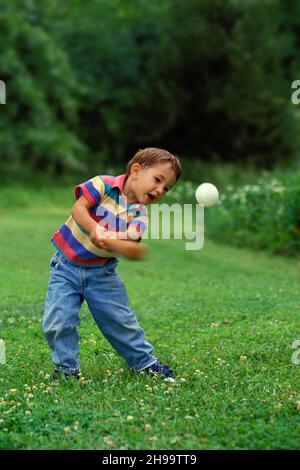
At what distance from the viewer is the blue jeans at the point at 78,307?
4320mm

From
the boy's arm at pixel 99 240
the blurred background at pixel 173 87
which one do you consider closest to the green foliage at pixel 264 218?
the boy's arm at pixel 99 240

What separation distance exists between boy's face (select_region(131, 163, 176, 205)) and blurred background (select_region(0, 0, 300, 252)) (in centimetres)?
1728

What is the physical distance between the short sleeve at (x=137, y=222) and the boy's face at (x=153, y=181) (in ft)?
0.23

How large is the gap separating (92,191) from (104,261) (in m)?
0.43

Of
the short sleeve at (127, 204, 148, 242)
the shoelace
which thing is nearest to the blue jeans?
→ the shoelace

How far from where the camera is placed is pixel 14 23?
1981 centimetres

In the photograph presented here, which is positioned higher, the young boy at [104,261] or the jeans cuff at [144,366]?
the young boy at [104,261]

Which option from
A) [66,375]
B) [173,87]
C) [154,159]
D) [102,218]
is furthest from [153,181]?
[173,87]

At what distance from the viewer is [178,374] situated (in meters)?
4.46

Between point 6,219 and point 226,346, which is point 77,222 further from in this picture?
point 6,219

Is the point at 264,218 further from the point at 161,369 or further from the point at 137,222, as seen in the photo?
the point at 137,222

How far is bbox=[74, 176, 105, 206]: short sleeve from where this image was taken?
4141 mm

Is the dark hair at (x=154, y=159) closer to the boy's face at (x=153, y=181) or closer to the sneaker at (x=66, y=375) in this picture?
the boy's face at (x=153, y=181)
